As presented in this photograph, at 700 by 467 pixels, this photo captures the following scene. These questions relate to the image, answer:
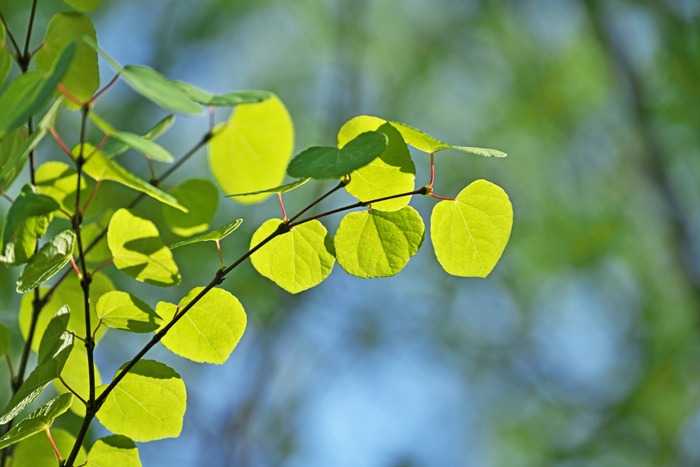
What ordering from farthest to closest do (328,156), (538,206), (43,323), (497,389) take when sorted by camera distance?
1. (497,389)
2. (538,206)
3. (43,323)
4. (328,156)

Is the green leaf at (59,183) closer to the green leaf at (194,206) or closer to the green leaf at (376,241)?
the green leaf at (194,206)

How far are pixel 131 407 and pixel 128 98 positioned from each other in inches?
129

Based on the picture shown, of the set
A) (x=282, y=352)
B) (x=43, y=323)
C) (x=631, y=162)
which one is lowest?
(x=282, y=352)

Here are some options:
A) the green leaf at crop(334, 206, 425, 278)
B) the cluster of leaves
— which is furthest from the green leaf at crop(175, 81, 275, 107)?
the green leaf at crop(334, 206, 425, 278)

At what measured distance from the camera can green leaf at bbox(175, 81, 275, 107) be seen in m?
0.31

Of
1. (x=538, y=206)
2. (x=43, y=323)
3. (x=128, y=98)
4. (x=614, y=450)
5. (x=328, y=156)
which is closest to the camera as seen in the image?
(x=328, y=156)

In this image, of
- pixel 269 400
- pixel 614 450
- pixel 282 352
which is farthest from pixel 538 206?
pixel 269 400

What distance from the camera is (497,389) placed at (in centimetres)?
392

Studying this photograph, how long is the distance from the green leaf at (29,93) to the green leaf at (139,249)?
9cm

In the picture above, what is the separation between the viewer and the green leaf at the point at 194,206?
46 cm

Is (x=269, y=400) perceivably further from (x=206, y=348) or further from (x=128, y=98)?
(x=206, y=348)

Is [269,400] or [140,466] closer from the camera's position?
[140,466]

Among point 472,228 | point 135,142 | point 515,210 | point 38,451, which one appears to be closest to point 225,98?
point 135,142

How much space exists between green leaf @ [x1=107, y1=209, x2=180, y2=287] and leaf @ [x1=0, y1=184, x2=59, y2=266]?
1.7 inches
